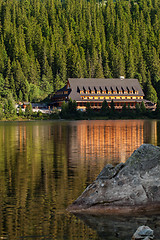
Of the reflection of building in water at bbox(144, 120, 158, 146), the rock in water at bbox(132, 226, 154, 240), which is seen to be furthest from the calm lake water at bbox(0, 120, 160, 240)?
the reflection of building in water at bbox(144, 120, 158, 146)

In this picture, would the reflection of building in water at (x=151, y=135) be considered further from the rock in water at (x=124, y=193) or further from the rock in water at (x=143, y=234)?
the rock in water at (x=143, y=234)

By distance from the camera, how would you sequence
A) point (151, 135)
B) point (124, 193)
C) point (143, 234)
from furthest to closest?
point (151, 135), point (124, 193), point (143, 234)

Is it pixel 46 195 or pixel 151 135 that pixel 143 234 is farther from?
pixel 151 135

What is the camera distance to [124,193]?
18.3 m

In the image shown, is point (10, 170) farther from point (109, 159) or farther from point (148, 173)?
point (148, 173)

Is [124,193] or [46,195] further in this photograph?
[46,195]

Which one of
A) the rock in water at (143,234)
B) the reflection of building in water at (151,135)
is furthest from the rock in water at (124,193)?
the reflection of building in water at (151,135)

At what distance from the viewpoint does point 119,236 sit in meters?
15.3

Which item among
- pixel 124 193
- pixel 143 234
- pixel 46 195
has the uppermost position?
pixel 124 193

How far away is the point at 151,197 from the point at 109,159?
1653 cm

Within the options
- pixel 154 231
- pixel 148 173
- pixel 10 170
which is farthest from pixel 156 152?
pixel 10 170

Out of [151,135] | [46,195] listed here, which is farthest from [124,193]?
[151,135]

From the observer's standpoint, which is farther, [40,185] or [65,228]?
[40,185]

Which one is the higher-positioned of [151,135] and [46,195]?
[46,195]
